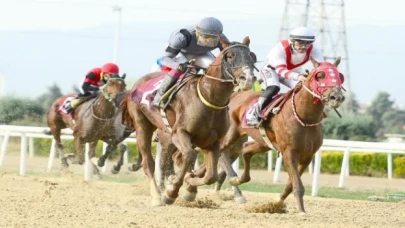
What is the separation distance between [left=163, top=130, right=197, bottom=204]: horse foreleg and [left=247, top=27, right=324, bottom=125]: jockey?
142 centimetres

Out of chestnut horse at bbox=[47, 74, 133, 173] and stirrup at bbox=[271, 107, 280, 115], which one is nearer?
stirrup at bbox=[271, 107, 280, 115]

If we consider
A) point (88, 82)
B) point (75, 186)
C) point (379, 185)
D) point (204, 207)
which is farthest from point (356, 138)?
point (204, 207)

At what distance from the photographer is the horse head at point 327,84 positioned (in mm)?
9617

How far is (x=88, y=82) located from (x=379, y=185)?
5411 mm

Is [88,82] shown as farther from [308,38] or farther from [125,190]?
[308,38]

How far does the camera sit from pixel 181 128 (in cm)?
1002

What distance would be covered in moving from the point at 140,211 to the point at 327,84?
223 cm

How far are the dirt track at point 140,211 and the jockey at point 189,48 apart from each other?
138cm

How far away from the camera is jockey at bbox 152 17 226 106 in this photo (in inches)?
403

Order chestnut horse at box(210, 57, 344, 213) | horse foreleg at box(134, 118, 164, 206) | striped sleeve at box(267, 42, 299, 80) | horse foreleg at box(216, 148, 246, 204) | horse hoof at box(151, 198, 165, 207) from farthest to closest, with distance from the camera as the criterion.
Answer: horse foreleg at box(216, 148, 246, 204), horse foreleg at box(134, 118, 164, 206), striped sleeve at box(267, 42, 299, 80), horse hoof at box(151, 198, 165, 207), chestnut horse at box(210, 57, 344, 213)

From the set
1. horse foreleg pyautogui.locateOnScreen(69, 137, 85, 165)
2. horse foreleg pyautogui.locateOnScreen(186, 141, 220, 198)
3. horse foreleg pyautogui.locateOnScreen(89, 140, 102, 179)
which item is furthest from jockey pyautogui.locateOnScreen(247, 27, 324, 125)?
horse foreleg pyautogui.locateOnScreen(69, 137, 85, 165)

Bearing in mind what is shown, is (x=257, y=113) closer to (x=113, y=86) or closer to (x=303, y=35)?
(x=303, y=35)

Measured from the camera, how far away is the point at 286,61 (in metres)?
11.1

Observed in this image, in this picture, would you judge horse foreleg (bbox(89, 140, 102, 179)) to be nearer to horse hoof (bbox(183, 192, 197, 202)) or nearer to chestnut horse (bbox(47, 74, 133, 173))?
chestnut horse (bbox(47, 74, 133, 173))
